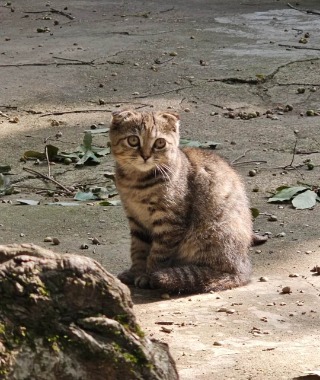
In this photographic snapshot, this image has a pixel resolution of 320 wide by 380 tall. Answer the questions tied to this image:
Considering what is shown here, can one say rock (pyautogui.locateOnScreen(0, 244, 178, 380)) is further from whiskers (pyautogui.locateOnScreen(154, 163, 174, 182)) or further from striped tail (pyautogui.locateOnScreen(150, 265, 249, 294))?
whiskers (pyautogui.locateOnScreen(154, 163, 174, 182))

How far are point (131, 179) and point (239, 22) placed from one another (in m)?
7.36

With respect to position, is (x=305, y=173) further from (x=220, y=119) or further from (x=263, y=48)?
(x=263, y=48)

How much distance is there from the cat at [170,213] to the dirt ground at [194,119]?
0.53 ft

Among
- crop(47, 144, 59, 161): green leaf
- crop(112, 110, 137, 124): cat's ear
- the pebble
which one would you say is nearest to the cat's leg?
crop(112, 110, 137, 124): cat's ear

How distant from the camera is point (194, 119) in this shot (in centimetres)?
893

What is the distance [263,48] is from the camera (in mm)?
11156

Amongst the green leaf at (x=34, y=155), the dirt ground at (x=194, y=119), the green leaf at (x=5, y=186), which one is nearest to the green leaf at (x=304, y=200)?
the dirt ground at (x=194, y=119)

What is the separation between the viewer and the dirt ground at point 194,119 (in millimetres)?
4684

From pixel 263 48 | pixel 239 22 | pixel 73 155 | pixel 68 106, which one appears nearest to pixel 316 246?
pixel 73 155

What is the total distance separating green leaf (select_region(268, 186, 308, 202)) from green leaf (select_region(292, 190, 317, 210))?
41 mm

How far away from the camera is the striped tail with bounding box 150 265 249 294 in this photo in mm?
5344

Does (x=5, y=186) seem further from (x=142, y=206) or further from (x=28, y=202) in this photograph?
(x=142, y=206)

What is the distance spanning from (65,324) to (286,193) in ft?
13.9

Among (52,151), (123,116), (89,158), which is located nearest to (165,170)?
(123,116)
